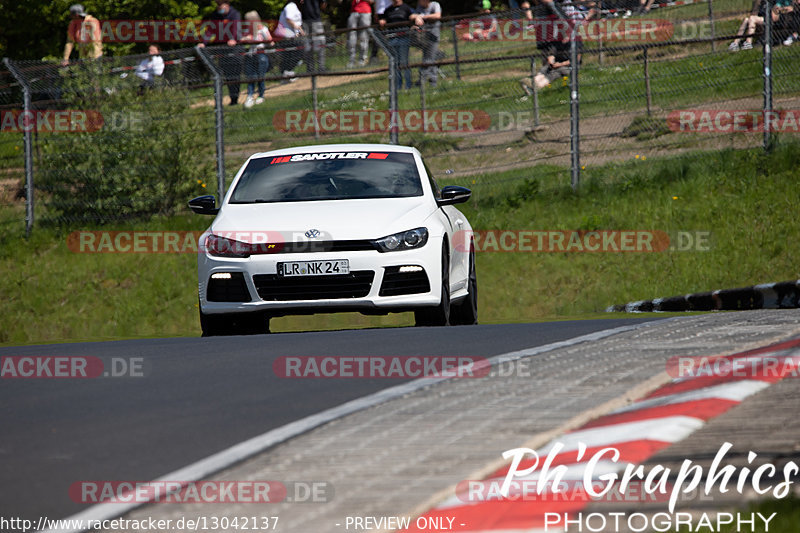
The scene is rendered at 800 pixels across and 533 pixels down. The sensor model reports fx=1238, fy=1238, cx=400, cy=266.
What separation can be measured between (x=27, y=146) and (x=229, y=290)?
10285 mm

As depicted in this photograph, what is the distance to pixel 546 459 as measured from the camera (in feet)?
13.7

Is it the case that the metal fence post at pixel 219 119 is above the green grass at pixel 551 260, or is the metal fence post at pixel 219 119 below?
above

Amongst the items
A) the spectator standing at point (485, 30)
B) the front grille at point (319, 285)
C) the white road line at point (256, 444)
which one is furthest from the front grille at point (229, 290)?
the spectator standing at point (485, 30)

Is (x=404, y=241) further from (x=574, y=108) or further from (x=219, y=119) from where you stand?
(x=219, y=119)

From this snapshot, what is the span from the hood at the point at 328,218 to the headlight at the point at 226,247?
2.0 inches

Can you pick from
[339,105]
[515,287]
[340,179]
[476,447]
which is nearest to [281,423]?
[476,447]

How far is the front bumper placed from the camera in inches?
375

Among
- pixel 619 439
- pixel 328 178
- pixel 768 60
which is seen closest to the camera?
pixel 619 439

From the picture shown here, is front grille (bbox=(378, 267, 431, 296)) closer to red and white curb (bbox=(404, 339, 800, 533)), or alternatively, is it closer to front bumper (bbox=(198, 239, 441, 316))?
front bumper (bbox=(198, 239, 441, 316))

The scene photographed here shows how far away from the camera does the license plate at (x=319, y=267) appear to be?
31.2 feet

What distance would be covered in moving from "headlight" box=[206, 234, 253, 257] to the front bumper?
0.06 meters

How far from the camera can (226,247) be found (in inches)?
384

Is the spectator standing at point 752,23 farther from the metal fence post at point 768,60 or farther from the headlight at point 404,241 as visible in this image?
the headlight at point 404,241

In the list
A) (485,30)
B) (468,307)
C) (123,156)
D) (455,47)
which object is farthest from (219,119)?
(468,307)
